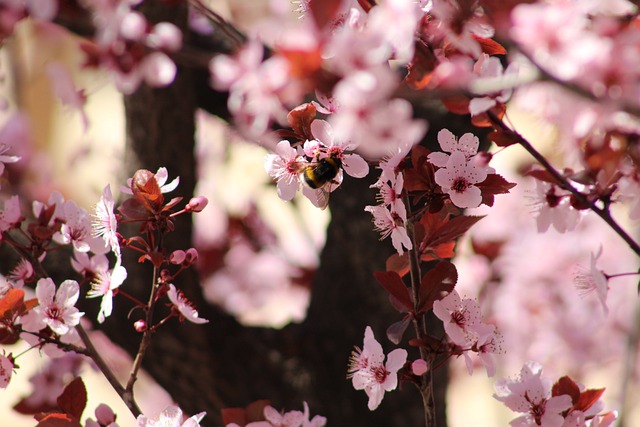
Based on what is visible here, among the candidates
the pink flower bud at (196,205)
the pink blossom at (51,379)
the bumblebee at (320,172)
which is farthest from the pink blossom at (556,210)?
the pink blossom at (51,379)

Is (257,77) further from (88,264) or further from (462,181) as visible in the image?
(88,264)

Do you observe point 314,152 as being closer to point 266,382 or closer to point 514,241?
point 266,382

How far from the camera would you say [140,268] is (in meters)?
1.25

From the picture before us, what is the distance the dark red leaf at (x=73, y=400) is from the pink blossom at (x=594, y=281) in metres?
0.60

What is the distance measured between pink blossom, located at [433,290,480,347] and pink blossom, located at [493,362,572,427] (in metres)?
0.09

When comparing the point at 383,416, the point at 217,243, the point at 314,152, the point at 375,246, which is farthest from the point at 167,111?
the point at 217,243

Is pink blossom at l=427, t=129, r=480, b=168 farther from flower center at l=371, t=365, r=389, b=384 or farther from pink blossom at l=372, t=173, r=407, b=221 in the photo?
flower center at l=371, t=365, r=389, b=384

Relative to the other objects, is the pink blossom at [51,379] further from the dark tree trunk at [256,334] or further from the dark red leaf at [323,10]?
the dark red leaf at [323,10]

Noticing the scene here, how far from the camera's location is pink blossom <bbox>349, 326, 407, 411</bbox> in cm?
75

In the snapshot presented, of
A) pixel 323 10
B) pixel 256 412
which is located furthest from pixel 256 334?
pixel 323 10

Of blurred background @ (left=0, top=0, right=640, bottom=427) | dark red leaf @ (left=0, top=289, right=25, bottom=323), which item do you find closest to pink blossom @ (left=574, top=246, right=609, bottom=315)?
dark red leaf @ (left=0, top=289, right=25, bottom=323)

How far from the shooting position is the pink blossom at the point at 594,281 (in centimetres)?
79

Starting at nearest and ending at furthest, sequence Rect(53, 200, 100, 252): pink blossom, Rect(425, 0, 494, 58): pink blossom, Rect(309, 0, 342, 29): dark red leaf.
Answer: Rect(309, 0, 342, 29): dark red leaf < Rect(425, 0, 494, 58): pink blossom < Rect(53, 200, 100, 252): pink blossom

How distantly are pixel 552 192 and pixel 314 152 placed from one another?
29 centimetres
